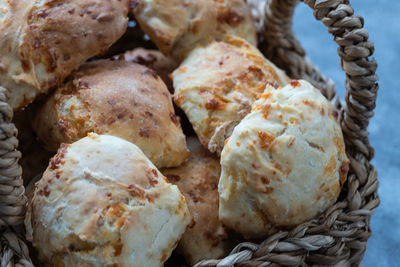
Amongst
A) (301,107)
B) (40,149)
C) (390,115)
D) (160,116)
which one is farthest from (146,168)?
(390,115)

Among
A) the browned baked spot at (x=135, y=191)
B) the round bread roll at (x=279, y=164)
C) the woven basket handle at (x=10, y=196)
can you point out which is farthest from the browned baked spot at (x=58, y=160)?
the round bread roll at (x=279, y=164)

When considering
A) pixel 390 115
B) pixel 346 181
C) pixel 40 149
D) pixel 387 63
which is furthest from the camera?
pixel 387 63

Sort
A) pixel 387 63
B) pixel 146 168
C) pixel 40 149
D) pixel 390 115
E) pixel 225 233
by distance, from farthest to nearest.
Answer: pixel 387 63
pixel 390 115
pixel 40 149
pixel 225 233
pixel 146 168

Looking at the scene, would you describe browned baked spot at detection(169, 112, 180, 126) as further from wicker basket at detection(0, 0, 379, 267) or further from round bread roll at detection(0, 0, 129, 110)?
wicker basket at detection(0, 0, 379, 267)

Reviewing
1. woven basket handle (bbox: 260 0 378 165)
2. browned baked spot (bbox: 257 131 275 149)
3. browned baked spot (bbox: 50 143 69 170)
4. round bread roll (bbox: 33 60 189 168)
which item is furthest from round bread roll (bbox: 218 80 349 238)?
browned baked spot (bbox: 50 143 69 170)

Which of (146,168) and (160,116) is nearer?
(146,168)

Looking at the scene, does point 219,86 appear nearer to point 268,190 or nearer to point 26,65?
point 268,190

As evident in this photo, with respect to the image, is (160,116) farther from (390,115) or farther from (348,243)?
(390,115)
